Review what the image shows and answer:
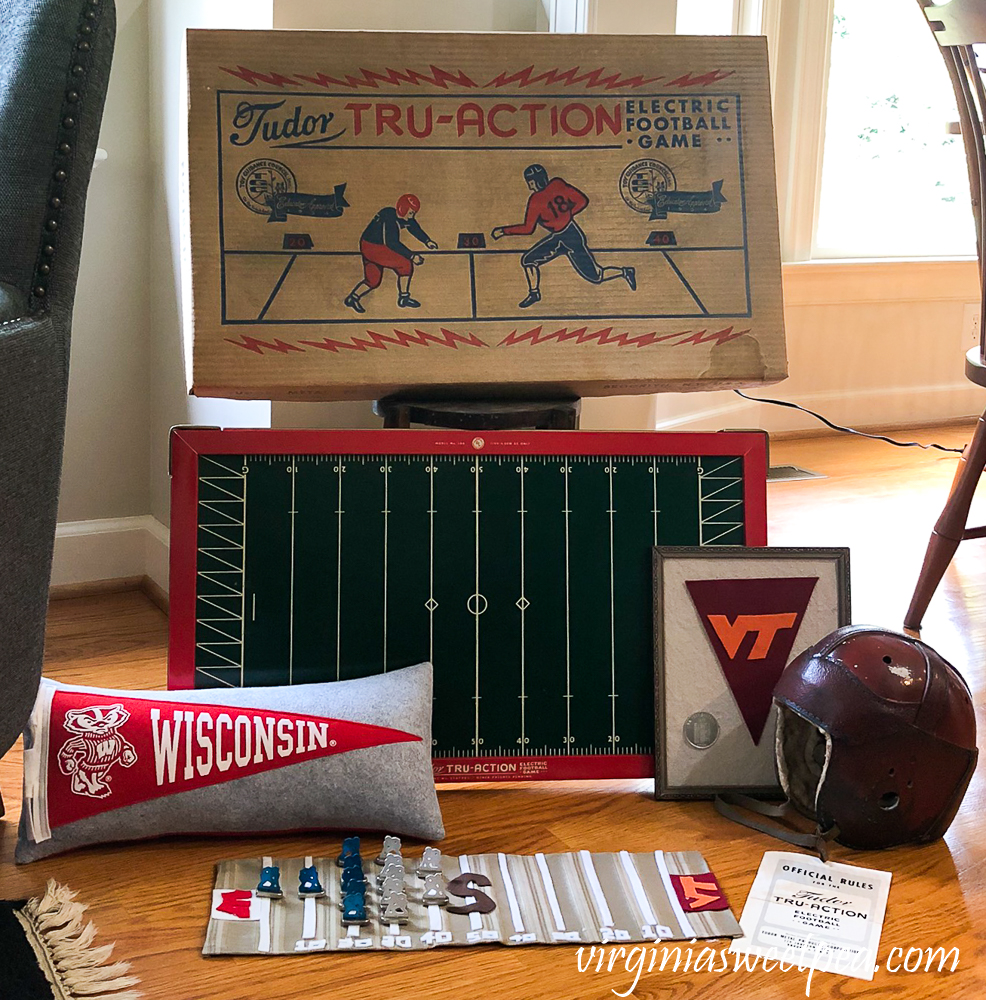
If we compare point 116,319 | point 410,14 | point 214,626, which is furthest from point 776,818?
point 116,319

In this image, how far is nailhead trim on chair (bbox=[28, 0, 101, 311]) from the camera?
3.14ft

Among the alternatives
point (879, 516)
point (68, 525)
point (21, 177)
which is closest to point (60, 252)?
point (21, 177)

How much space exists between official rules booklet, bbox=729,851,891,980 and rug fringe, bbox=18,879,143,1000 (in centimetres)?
53

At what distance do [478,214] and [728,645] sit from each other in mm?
572

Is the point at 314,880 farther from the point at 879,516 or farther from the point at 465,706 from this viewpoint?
the point at 879,516

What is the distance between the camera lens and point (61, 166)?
3.15 feet

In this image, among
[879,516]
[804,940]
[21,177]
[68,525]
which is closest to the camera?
[21,177]

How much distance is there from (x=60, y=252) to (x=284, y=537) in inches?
18.0

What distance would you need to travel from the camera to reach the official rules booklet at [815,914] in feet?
3.46

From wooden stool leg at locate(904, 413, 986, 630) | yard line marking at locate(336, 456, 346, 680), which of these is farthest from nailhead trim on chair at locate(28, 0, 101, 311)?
wooden stool leg at locate(904, 413, 986, 630)

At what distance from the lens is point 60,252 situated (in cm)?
97

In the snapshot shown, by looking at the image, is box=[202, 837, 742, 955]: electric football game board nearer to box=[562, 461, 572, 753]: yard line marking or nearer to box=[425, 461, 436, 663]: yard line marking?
box=[562, 461, 572, 753]: yard line marking

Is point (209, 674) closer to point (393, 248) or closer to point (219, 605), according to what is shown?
point (219, 605)

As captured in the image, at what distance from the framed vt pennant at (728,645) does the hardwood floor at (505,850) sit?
0.06 metres
